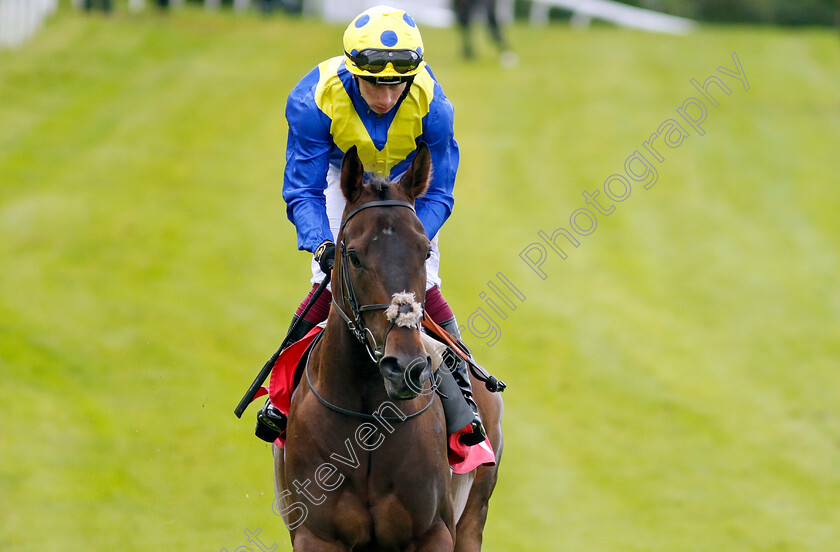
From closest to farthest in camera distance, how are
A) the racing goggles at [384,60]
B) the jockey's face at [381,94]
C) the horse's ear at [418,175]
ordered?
the horse's ear at [418,175] < the racing goggles at [384,60] < the jockey's face at [381,94]

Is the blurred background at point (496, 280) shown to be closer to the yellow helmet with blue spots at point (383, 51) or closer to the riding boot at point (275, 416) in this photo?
the riding boot at point (275, 416)

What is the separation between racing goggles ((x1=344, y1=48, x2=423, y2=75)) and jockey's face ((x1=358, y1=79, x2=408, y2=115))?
0.11 m

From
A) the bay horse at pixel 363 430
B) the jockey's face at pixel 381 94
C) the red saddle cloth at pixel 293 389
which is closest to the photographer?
the bay horse at pixel 363 430

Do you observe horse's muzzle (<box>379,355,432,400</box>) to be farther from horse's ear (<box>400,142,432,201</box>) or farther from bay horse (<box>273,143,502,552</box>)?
horse's ear (<box>400,142,432,201</box>)

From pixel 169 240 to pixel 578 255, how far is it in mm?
6159

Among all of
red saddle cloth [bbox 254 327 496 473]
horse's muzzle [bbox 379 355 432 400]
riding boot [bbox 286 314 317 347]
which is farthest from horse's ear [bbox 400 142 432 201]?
riding boot [bbox 286 314 317 347]

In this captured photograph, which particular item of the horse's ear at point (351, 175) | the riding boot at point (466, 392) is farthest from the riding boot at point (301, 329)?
the horse's ear at point (351, 175)

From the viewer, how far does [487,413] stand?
5.81 metres

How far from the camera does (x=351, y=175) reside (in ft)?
13.8

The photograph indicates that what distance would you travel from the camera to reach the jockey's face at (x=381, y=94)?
4.72m

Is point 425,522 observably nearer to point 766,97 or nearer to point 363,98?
point 363,98

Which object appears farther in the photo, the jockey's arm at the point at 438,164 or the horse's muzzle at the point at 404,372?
the jockey's arm at the point at 438,164

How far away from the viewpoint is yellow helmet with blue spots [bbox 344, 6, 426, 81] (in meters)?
4.57

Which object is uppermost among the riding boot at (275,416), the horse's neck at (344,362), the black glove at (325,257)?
the black glove at (325,257)
